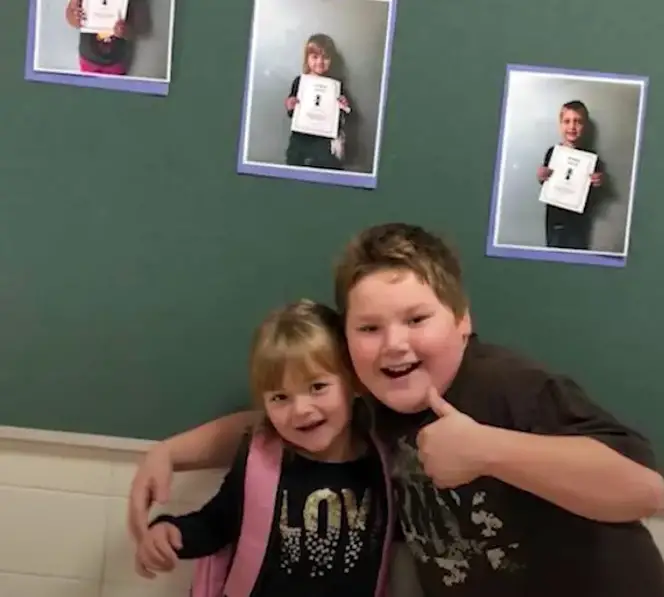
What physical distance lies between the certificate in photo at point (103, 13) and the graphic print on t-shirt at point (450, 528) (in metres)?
0.67

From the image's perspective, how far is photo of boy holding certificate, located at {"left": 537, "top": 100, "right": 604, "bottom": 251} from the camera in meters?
1.30

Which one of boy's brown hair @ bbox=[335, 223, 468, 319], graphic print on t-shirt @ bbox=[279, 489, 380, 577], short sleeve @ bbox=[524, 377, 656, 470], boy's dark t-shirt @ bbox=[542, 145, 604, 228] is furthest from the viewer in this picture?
boy's dark t-shirt @ bbox=[542, 145, 604, 228]

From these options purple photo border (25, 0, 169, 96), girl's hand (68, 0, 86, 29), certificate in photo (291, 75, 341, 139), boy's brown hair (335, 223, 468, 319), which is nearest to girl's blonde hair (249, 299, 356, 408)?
boy's brown hair (335, 223, 468, 319)

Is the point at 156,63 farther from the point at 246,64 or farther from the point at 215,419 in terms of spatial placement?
the point at 215,419

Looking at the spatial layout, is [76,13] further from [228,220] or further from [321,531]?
[321,531]

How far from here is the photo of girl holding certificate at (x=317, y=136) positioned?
1.30 metres

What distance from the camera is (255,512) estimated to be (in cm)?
122

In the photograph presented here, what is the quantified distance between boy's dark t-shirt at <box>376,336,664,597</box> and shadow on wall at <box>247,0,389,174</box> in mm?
363

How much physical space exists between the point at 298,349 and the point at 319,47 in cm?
42

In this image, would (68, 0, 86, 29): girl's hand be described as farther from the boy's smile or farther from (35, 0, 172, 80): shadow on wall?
the boy's smile

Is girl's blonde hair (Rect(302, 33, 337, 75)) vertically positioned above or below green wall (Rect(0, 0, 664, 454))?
above

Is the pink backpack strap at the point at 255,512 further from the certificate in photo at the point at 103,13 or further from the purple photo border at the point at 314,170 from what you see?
the certificate in photo at the point at 103,13

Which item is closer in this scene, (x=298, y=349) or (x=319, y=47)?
(x=298, y=349)

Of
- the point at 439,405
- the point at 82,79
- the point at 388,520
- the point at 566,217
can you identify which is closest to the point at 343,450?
the point at 388,520
